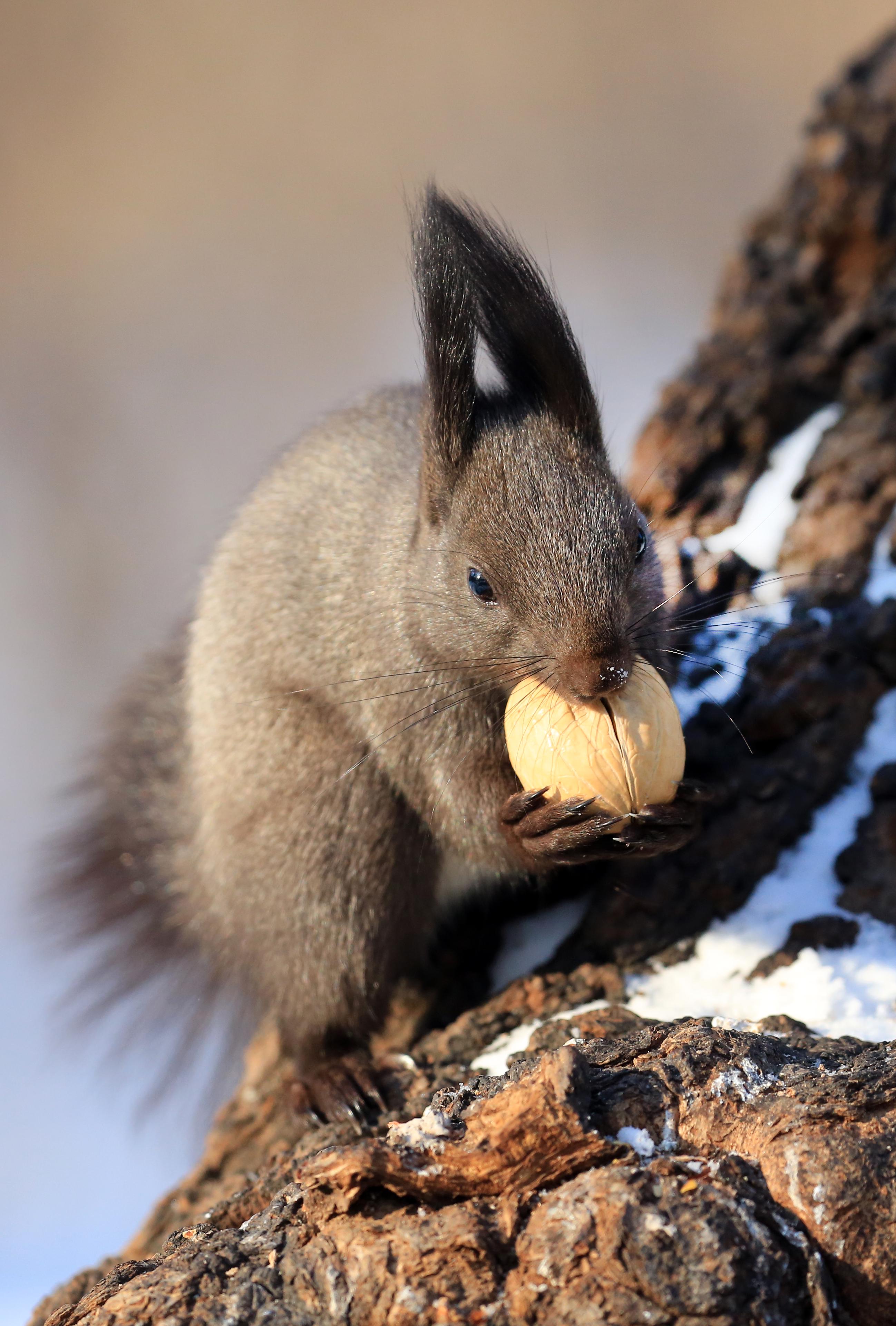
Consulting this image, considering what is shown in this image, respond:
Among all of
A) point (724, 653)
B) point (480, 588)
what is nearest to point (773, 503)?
point (724, 653)

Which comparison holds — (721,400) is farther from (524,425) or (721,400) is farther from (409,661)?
(409,661)

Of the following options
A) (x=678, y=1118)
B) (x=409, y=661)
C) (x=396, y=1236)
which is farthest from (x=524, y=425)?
(x=396, y=1236)

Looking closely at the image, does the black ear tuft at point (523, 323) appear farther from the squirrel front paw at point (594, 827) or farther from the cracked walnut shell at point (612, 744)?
the squirrel front paw at point (594, 827)

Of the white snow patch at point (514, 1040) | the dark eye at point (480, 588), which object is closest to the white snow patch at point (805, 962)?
the white snow patch at point (514, 1040)

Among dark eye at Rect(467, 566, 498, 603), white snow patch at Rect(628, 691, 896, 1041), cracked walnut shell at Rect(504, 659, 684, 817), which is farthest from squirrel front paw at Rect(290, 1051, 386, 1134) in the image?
dark eye at Rect(467, 566, 498, 603)

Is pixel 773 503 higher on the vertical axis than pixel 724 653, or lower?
higher

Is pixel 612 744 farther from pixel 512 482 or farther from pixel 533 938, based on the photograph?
pixel 533 938

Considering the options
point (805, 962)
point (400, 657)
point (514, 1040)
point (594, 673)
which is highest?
point (400, 657)
